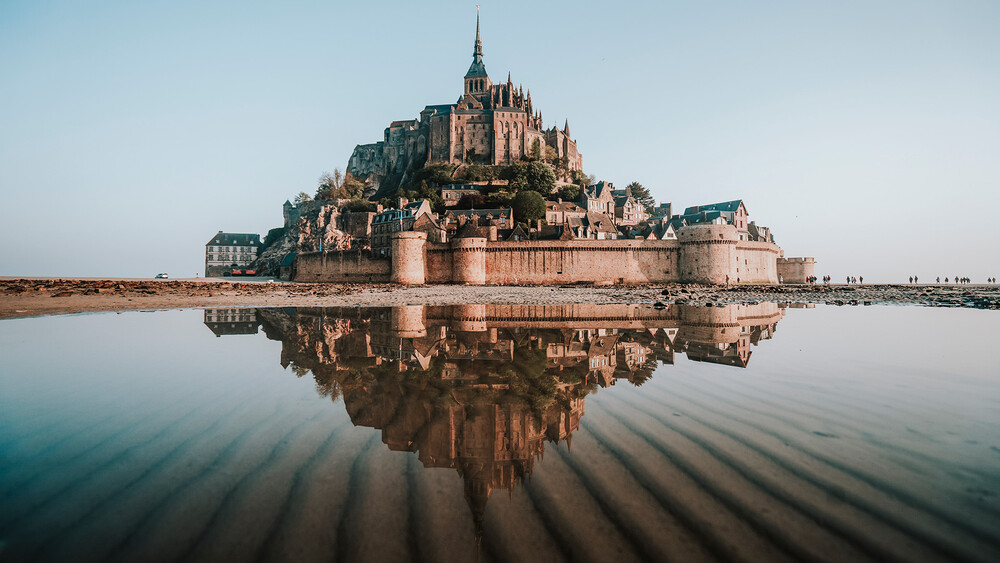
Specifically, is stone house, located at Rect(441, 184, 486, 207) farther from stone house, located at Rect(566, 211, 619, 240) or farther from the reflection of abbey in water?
the reflection of abbey in water

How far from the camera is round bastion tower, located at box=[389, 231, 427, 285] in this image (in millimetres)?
40375

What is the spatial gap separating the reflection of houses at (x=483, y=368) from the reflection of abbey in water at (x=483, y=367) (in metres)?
0.02

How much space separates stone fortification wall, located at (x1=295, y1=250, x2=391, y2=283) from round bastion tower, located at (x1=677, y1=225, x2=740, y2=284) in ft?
86.9

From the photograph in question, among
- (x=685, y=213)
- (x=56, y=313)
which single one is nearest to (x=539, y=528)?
(x=56, y=313)

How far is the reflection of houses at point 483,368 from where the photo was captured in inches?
143

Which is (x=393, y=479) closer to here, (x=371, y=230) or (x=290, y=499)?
(x=290, y=499)

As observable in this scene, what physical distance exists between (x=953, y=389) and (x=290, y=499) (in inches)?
288

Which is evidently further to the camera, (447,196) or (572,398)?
(447,196)

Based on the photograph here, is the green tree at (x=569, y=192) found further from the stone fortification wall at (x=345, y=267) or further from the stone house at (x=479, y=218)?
the stone fortification wall at (x=345, y=267)

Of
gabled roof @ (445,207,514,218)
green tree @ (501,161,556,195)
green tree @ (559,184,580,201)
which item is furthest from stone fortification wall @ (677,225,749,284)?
green tree @ (501,161,556,195)

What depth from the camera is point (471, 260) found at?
39875mm

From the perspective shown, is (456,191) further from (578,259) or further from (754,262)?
(754,262)

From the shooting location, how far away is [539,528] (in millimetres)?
2404

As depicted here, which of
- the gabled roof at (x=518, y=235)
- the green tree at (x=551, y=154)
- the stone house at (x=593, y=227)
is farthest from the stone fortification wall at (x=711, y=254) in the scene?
the green tree at (x=551, y=154)
